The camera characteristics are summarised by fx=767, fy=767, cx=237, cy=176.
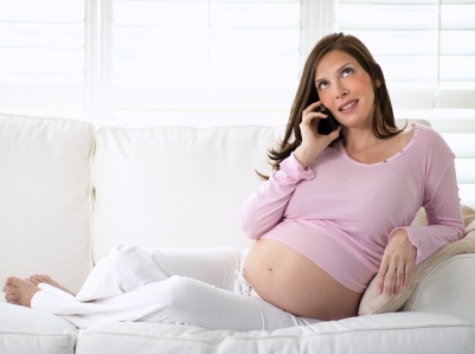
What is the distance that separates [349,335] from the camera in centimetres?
164

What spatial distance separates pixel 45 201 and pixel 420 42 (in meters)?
1.64

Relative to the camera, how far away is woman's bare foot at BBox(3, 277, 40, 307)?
214 cm

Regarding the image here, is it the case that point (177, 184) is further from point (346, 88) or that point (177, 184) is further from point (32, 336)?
point (32, 336)

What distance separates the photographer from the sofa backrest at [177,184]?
8.11ft

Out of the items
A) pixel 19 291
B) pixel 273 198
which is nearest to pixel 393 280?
pixel 273 198

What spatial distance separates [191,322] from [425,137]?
0.81 meters

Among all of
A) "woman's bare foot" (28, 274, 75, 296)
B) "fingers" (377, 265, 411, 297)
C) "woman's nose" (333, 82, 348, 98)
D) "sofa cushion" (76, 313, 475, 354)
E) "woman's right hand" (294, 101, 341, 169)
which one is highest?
"woman's nose" (333, 82, 348, 98)

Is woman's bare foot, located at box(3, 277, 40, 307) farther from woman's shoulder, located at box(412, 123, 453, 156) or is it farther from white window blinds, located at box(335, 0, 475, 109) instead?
white window blinds, located at box(335, 0, 475, 109)

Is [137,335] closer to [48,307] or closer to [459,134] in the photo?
[48,307]

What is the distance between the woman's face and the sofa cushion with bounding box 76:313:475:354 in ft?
2.01

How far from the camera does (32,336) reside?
1.72m

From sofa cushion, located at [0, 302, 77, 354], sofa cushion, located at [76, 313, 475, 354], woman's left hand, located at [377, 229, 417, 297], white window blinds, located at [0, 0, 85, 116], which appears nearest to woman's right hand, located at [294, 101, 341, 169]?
woman's left hand, located at [377, 229, 417, 297]

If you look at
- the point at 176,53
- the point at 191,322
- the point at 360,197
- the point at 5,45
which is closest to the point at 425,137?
the point at 360,197

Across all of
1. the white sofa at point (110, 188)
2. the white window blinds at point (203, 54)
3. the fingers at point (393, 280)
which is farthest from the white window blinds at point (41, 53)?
the fingers at point (393, 280)
